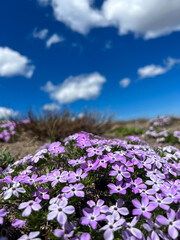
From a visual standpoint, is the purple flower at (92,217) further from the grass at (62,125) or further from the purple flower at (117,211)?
the grass at (62,125)

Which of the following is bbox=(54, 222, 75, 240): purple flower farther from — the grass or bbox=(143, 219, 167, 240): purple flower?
the grass

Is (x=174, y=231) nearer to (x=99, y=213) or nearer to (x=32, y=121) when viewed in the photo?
(x=99, y=213)

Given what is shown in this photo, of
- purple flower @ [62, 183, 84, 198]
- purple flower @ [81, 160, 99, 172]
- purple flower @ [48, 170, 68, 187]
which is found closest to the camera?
purple flower @ [62, 183, 84, 198]

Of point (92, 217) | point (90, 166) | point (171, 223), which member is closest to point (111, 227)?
point (92, 217)

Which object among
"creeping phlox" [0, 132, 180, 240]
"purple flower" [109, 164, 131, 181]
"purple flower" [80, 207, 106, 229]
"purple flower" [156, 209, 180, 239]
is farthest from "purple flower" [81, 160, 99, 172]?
"purple flower" [156, 209, 180, 239]

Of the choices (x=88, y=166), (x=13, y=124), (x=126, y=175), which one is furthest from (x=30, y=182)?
(x=13, y=124)

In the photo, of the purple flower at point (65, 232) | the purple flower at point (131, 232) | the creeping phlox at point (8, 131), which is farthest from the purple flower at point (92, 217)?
the creeping phlox at point (8, 131)
